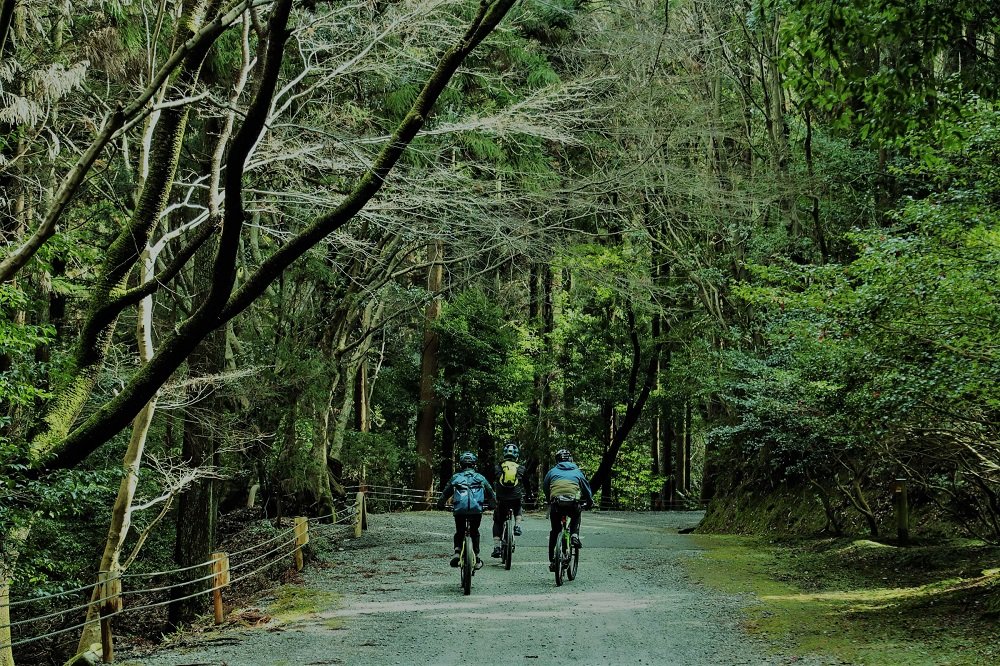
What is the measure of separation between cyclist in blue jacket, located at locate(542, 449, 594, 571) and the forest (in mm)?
3460

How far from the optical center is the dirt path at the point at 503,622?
25.9 ft

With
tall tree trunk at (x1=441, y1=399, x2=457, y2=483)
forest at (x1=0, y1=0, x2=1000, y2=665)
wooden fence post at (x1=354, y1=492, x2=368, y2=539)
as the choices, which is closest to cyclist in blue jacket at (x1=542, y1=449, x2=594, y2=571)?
forest at (x1=0, y1=0, x2=1000, y2=665)

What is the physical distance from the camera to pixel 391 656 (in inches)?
312

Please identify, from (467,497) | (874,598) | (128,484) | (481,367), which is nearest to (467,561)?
(467,497)

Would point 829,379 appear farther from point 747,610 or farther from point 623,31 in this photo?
point 623,31

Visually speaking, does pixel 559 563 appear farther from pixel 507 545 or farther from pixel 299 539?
pixel 299 539

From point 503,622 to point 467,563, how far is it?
1586mm

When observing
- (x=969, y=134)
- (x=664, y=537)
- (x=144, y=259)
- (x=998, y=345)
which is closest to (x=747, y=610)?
(x=998, y=345)

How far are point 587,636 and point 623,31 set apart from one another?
1481 cm

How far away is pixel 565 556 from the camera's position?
11.7 metres

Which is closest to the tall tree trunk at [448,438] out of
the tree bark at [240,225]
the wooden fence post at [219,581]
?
the wooden fence post at [219,581]

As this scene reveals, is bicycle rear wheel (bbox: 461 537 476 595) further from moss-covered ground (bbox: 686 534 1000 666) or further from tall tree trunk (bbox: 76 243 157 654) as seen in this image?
tall tree trunk (bbox: 76 243 157 654)

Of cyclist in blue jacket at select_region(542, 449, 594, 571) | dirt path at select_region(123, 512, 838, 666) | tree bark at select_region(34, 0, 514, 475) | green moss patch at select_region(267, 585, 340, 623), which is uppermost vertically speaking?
tree bark at select_region(34, 0, 514, 475)

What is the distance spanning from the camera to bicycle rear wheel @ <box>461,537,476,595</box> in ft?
35.1
